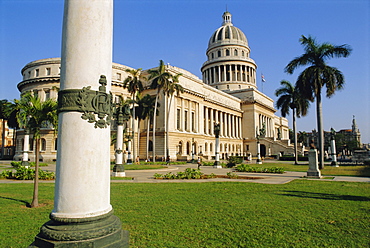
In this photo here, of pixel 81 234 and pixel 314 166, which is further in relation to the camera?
pixel 314 166

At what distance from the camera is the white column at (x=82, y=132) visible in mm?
4031

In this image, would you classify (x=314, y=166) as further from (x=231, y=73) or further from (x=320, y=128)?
(x=231, y=73)

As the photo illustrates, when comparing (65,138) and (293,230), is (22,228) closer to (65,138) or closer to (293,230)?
(65,138)

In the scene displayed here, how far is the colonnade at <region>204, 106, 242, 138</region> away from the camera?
2901 inches

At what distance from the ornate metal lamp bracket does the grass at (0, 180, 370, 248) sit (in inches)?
108

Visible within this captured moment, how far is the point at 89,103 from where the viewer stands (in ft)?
14.1

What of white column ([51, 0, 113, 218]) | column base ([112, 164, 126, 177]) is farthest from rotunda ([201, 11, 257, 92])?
white column ([51, 0, 113, 218])

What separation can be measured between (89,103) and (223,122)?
3120 inches

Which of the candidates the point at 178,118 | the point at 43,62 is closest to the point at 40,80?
the point at 43,62

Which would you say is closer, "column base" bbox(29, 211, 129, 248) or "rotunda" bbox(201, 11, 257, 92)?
"column base" bbox(29, 211, 129, 248)

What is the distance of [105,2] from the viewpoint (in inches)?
182

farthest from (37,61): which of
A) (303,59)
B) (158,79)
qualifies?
(303,59)

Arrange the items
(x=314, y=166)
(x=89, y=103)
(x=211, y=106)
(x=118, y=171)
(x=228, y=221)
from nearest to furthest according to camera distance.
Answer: (x=89, y=103) → (x=228, y=221) → (x=314, y=166) → (x=118, y=171) → (x=211, y=106)

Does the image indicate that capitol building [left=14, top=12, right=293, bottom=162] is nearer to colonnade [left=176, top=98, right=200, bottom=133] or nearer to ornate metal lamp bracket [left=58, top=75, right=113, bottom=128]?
colonnade [left=176, top=98, right=200, bottom=133]
